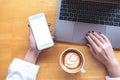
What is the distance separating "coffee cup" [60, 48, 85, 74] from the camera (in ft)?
3.03

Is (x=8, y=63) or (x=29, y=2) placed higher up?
(x=29, y=2)

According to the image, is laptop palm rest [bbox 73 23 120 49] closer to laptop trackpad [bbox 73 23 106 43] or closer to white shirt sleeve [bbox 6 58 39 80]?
laptop trackpad [bbox 73 23 106 43]

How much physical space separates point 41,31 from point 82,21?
0.54ft

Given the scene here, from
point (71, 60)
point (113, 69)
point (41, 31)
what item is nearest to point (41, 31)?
point (41, 31)

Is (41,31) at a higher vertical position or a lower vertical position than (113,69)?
higher

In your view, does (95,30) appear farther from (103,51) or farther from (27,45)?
(27,45)

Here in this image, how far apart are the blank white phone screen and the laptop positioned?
43 mm

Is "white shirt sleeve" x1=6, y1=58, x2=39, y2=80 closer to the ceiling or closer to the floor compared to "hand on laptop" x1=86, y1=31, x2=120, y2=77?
closer to the floor

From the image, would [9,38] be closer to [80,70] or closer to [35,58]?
[35,58]

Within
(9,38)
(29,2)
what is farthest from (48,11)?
(9,38)

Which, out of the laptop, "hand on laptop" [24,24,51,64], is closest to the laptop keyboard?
the laptop

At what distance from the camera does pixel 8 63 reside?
980 mm

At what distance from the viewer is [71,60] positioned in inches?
36.7

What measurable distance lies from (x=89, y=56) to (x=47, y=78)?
0.18 m
